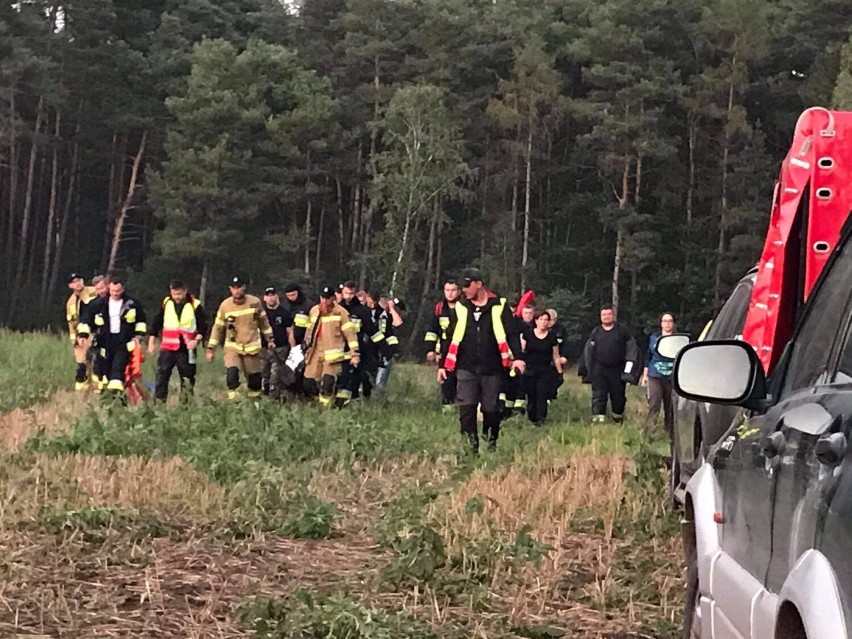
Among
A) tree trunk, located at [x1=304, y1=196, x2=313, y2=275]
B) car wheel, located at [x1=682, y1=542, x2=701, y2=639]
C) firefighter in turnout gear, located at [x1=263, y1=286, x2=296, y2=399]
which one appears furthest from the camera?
tree trunk, located at [x1=304, y1=196, x2=313, y2=275]

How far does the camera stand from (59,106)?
1955 inches

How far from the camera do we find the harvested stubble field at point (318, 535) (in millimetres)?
5730

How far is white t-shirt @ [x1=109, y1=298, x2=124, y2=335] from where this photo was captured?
50.7 feet

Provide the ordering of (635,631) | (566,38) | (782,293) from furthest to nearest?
(566,38) < (635,631) < (782,293)

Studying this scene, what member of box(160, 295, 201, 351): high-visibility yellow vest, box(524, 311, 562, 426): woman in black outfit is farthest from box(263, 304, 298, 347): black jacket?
box(524, 311, 562, 426): woman in black outfit

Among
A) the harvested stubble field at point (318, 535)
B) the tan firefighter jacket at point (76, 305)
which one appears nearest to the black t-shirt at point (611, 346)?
the harvested stubble field at point (318, 535)

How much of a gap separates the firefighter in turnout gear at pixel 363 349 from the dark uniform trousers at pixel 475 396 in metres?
4.94

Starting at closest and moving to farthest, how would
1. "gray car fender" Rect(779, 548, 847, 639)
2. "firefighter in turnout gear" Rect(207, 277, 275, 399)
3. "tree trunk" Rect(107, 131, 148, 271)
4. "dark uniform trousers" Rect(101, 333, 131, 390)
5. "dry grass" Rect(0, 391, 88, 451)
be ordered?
"gray car fender" Rect(779, 548, 847, 639) < "dry grass" Rect(0, 391, 88, 451) < "dark uniform trousers" Rect(101, 333, 131, 390) < "firefighter in turnout gear" Rect(207, 277, 275, 399) < "tree trunk" Rect(107, 131, 148, 271)

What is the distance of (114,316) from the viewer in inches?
612

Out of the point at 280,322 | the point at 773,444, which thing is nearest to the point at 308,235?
the point at 280,322

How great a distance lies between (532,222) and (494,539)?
48.8m

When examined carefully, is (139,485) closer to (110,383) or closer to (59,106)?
(110,383)

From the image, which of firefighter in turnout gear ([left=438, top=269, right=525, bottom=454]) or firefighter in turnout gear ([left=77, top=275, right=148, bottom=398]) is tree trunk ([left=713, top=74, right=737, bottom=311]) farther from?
firefighter in turnout gear ([left=438, top=269, right=525, bottom=454])

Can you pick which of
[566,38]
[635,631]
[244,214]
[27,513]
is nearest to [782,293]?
→ [635,631]
